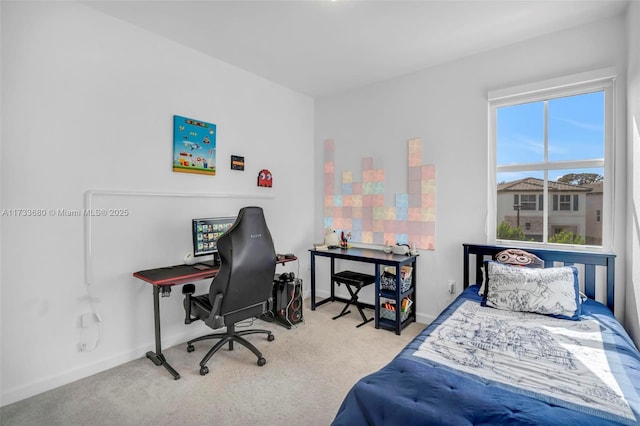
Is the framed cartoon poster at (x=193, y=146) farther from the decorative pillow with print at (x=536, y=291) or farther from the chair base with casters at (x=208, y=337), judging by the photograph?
the decorative pillow with print at (x=536, y=291)

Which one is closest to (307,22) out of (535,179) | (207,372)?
(535,179)

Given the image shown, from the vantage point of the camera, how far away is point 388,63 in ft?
10.9

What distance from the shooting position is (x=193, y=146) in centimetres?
308

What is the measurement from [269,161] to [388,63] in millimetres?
1725

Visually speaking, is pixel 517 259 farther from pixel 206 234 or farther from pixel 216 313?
pixel 206 234

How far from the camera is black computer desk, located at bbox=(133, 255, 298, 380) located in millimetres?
2395

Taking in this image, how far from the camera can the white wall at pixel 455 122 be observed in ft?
8.43

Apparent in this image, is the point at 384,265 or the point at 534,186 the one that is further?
the point at 384,265

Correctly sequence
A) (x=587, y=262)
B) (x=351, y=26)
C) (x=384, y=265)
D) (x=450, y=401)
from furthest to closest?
1. (x=384, y=265)
2. (x=351, y=26)
3. (x=587, y=262)
4. (x=450, y=401)

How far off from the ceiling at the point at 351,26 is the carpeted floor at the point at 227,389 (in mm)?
2794

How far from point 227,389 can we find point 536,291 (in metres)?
2.31

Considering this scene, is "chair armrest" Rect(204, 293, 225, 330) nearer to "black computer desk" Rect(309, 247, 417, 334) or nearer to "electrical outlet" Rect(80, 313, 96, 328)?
"electrical outlet" Rect(80, 313, 96, 328)

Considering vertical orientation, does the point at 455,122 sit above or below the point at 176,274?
above

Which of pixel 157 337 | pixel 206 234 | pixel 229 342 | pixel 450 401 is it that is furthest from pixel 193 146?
pixel 450 401
